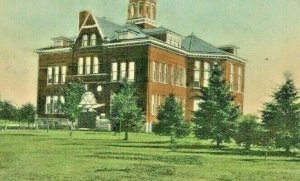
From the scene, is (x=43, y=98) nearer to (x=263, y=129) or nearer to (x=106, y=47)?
(x=106, y=47)

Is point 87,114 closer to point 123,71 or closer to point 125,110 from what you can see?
point 123,71

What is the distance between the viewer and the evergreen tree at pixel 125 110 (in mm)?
15484

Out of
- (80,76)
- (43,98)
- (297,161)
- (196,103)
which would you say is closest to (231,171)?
(297,161)

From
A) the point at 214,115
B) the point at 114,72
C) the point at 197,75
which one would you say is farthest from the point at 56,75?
the point at 214,115

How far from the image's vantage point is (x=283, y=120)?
13555 millimetres

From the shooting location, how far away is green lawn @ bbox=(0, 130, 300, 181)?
34.1ft

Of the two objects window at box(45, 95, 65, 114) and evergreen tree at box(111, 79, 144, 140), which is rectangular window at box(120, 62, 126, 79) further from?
window at box(45, 95, 65, 114)

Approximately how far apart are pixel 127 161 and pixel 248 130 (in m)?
4.09

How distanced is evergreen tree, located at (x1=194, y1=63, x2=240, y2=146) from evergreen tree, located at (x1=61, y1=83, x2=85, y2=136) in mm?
3744

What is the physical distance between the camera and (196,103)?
15.4 metres

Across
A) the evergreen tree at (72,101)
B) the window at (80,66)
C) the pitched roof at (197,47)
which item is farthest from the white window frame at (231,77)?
the window at (80,66)

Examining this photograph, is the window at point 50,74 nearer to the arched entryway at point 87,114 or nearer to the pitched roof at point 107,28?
the arched entryway at point 87,114

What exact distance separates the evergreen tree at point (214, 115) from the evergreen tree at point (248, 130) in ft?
0.64

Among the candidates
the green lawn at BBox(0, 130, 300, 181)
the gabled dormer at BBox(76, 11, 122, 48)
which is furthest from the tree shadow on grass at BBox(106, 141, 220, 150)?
the gabled dormer at BBox(76, 11, 122, 48)
